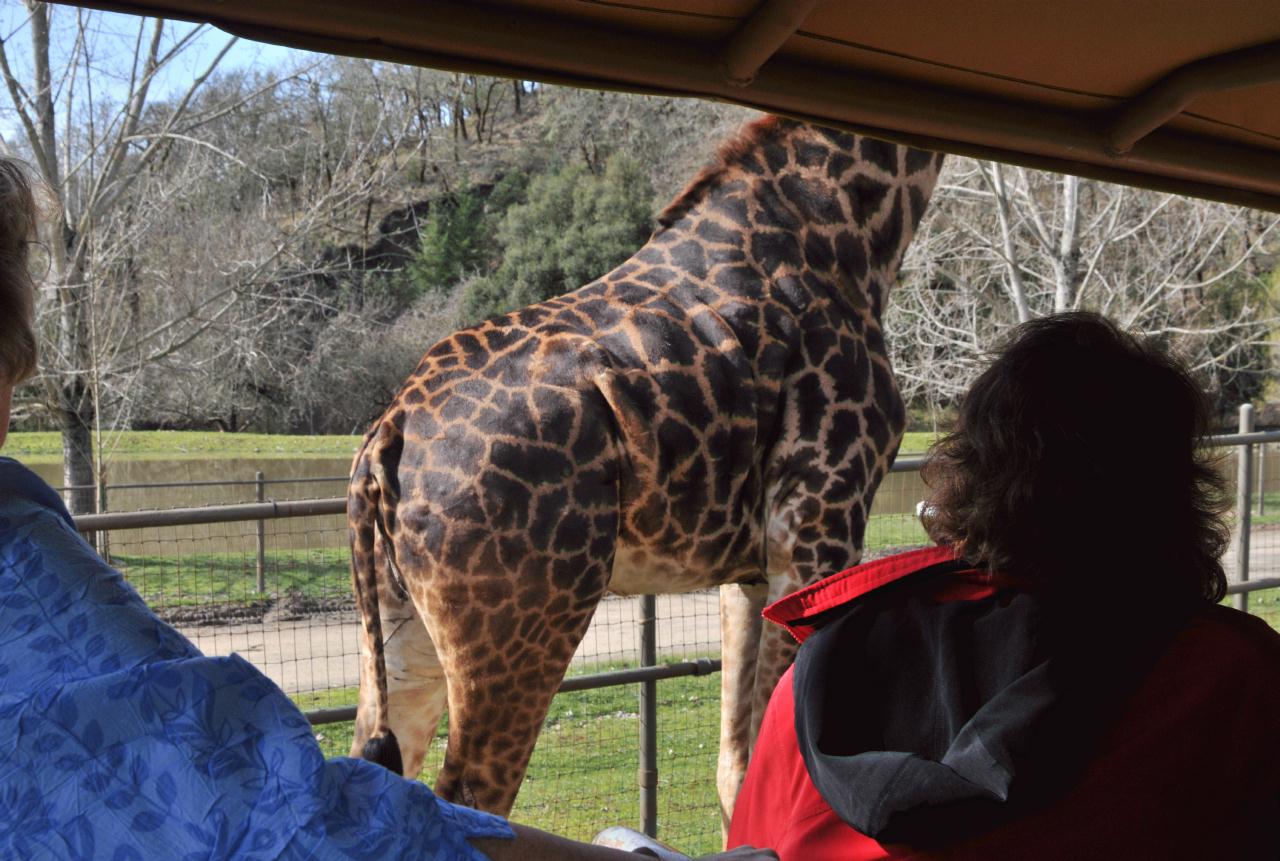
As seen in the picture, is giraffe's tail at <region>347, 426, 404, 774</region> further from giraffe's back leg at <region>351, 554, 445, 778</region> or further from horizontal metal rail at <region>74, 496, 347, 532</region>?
horizontal metal rail at <region>74, 496, 347, 532</region>

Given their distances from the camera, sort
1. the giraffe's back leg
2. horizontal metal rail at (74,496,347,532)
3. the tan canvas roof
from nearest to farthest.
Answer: the tan canvas roof → the giraffe's back leg → horizontal metal rail at (74,496,347,532)

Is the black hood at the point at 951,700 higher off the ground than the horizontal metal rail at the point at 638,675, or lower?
higher

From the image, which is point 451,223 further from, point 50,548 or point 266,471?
point 50,548

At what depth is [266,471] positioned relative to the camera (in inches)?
741

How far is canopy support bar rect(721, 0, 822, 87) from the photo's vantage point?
1.92 m

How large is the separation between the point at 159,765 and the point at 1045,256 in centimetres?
1384

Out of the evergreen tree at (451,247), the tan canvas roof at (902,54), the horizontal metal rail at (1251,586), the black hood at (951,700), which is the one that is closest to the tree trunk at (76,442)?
the horizontal metal rail at (1251,586)

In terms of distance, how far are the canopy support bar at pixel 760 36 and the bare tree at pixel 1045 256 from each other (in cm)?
1063

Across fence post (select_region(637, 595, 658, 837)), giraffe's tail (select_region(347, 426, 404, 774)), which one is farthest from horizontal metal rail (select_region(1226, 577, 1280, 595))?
giraffe's tail (select_region(347, 426, 404, 774))

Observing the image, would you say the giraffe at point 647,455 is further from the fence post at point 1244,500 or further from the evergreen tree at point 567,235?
the evergreen tree at point 567,235

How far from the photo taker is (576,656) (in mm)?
9055

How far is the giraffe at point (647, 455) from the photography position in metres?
3.37

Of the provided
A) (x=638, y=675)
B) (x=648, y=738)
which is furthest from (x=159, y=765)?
(x=648, y=738)

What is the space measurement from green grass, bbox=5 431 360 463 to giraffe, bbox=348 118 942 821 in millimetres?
16425
